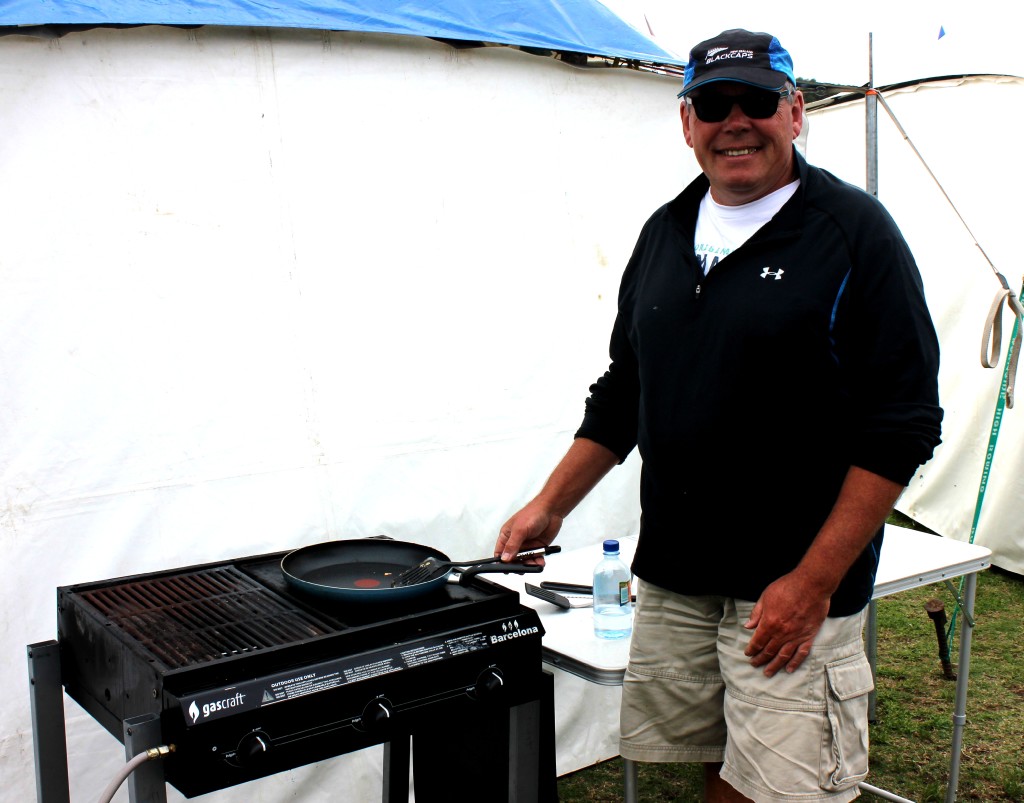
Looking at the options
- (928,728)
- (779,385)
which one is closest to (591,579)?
(779,385)

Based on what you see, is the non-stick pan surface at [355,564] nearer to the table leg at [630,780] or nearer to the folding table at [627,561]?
the folding table at [627,561]

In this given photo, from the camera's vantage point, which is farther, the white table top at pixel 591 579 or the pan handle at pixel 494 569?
the white table top at pixel 591 579

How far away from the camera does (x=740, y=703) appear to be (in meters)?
1.91

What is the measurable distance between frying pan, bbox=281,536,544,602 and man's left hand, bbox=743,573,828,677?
1.60 ft

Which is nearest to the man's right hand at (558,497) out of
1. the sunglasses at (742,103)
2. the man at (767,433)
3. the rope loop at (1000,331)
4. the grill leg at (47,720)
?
the man at (767,433)

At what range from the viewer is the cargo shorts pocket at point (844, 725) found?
1838 millimetres

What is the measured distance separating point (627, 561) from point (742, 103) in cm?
144

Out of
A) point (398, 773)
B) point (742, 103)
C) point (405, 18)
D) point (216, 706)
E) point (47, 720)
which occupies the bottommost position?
point (398, 773)

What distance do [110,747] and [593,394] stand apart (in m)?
1.56

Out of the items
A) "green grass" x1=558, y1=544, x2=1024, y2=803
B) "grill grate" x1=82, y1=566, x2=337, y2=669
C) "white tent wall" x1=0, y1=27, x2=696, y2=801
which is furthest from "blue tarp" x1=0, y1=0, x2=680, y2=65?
"green grass" x1=558, y1=544, x2=1024, y2=803

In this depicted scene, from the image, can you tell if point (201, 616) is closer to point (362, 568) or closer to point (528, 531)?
point (362, 568)

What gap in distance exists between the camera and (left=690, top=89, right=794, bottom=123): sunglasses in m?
1.86

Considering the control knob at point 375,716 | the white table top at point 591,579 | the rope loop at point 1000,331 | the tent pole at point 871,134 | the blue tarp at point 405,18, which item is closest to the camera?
the control knob at point 375,716

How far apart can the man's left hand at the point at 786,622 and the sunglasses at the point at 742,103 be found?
0.84m
